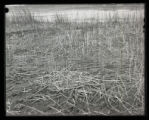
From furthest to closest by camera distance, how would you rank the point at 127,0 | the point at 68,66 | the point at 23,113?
the point at 68,66
the point at 23,113
the point at 127,0

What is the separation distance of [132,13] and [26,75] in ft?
2.85

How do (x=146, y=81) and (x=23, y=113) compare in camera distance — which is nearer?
(x=146, y=81)

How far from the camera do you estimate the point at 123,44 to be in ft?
5.98

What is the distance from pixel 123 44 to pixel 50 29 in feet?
1.77

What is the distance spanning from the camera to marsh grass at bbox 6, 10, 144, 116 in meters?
1.71

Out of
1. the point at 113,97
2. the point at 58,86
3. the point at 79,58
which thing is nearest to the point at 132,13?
the point at 79,58

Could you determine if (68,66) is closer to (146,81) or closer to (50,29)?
(50,29)

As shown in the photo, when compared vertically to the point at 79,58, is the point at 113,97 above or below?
below

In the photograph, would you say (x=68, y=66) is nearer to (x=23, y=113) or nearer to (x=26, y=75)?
(x=26, y=75)

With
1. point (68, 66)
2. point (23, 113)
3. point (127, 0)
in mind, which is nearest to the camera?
point (127, 0)

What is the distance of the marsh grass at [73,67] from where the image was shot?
1.71 meters

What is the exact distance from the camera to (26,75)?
5.79ft

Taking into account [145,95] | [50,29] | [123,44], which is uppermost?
[50,29]

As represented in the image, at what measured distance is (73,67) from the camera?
178cm
